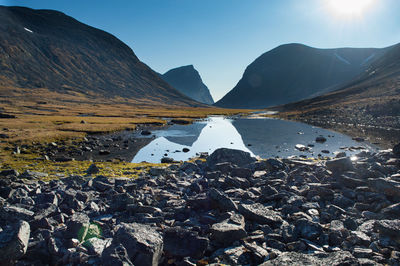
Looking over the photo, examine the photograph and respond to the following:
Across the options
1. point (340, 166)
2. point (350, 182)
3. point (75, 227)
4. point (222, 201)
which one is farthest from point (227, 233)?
point (340, 166)

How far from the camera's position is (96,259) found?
7.56 m

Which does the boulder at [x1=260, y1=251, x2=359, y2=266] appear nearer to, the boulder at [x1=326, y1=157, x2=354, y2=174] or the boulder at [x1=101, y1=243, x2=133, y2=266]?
the boulder at [x1=101, y1=243, x2=133, y2=266]

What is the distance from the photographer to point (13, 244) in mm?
7449

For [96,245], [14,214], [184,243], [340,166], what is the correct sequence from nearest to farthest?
[96,245] → [184,243] → [14,214] → [340,166]

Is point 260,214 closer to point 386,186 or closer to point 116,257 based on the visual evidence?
point 116,257

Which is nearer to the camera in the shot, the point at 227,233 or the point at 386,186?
the point at 227,233

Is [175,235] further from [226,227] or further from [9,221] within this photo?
[9,221]

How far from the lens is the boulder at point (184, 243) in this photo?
844 centimetres

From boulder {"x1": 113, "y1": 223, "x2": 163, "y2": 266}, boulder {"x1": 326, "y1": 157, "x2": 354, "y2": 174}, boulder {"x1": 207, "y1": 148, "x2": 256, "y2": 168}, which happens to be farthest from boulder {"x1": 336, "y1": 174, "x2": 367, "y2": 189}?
boulder {"x1": 113, "y1": 223, "x2": 163, "y2": 266}

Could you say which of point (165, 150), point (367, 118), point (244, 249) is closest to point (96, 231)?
point (244, 249)

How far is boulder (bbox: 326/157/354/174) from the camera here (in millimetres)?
16078

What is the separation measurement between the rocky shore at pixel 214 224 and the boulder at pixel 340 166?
0.06 m

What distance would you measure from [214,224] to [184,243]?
1.51 meters

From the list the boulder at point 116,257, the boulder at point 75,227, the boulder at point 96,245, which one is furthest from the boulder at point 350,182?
the boulder at point 75,227
